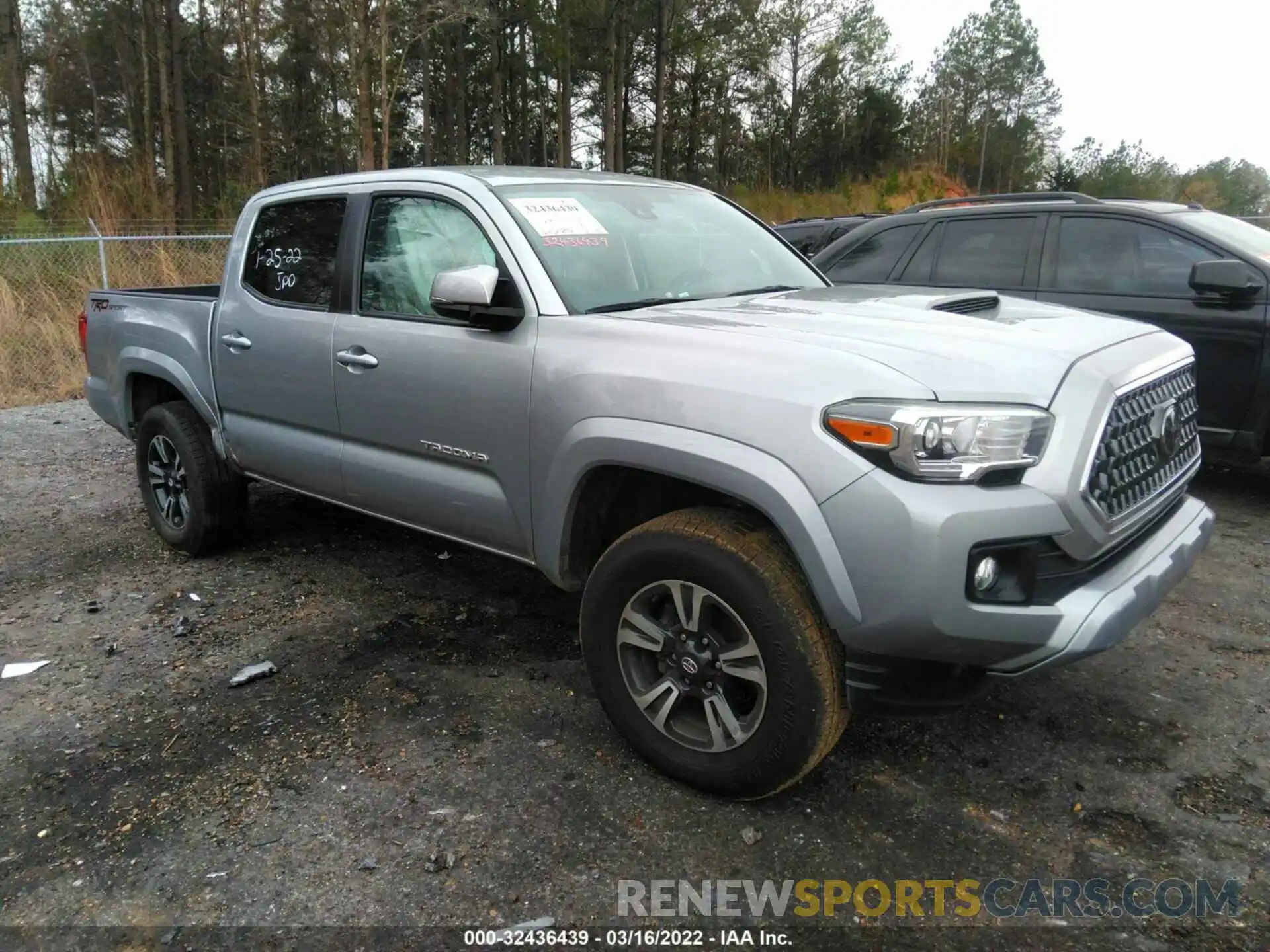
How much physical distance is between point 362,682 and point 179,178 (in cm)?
2320

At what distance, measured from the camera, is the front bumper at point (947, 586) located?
2143 mm

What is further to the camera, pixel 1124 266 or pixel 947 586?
pixel 1124 266

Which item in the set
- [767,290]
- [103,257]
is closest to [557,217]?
[767,290]

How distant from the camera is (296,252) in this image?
161 inches

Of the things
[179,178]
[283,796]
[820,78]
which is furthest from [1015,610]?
[820,78]

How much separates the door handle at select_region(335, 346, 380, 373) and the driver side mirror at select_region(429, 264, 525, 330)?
1.75ft

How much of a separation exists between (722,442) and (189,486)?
10.9 ft

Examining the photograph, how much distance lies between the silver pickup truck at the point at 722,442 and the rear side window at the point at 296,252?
0.02m

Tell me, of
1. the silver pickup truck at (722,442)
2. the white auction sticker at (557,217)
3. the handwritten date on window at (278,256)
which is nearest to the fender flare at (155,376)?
the silver pickup truck at (722,442)

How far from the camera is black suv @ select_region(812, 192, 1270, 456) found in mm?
5133

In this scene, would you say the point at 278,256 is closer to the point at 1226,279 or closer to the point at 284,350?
the point at 284,350

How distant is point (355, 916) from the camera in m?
2.27

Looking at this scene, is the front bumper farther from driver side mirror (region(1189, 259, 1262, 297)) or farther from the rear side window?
driver side mirror (region(1189, 259, 1262, 297))

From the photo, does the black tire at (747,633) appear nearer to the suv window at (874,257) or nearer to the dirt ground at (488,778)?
the dirt ground at (488,778)
